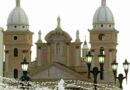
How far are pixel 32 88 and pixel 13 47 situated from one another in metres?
60.8

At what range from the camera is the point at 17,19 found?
322 feet

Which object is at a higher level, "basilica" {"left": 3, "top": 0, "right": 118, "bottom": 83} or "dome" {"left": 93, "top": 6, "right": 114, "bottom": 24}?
"dome" {"left": 93, "top": 6, "right": 114, "bottom": 24}

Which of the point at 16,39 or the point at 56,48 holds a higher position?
the point at 16,39

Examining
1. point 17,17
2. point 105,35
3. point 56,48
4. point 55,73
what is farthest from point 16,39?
point 105,35

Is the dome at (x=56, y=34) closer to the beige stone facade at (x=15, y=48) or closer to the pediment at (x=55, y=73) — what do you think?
the beige stone facade at (x=15, y=48)

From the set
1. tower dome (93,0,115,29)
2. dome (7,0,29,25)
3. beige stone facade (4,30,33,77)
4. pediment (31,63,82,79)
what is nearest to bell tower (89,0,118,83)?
tower dome (93,0,115,29)

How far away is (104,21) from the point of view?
95.3 metres

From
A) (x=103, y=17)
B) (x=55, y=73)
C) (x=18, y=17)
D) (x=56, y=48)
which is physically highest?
(x=18, y=17)

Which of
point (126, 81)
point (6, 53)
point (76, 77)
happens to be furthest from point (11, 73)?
point (126, 81)

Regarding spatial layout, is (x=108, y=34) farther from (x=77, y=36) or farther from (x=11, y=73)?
(x=11, y=73)

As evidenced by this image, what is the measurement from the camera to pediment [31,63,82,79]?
3610 inches

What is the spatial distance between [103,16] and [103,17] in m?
0.21

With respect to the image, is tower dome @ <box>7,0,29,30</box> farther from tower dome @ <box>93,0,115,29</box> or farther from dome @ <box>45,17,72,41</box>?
tower dome @ <box>93,0,115,29</box>

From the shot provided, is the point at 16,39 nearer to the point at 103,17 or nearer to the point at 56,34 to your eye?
the point at 56,34
